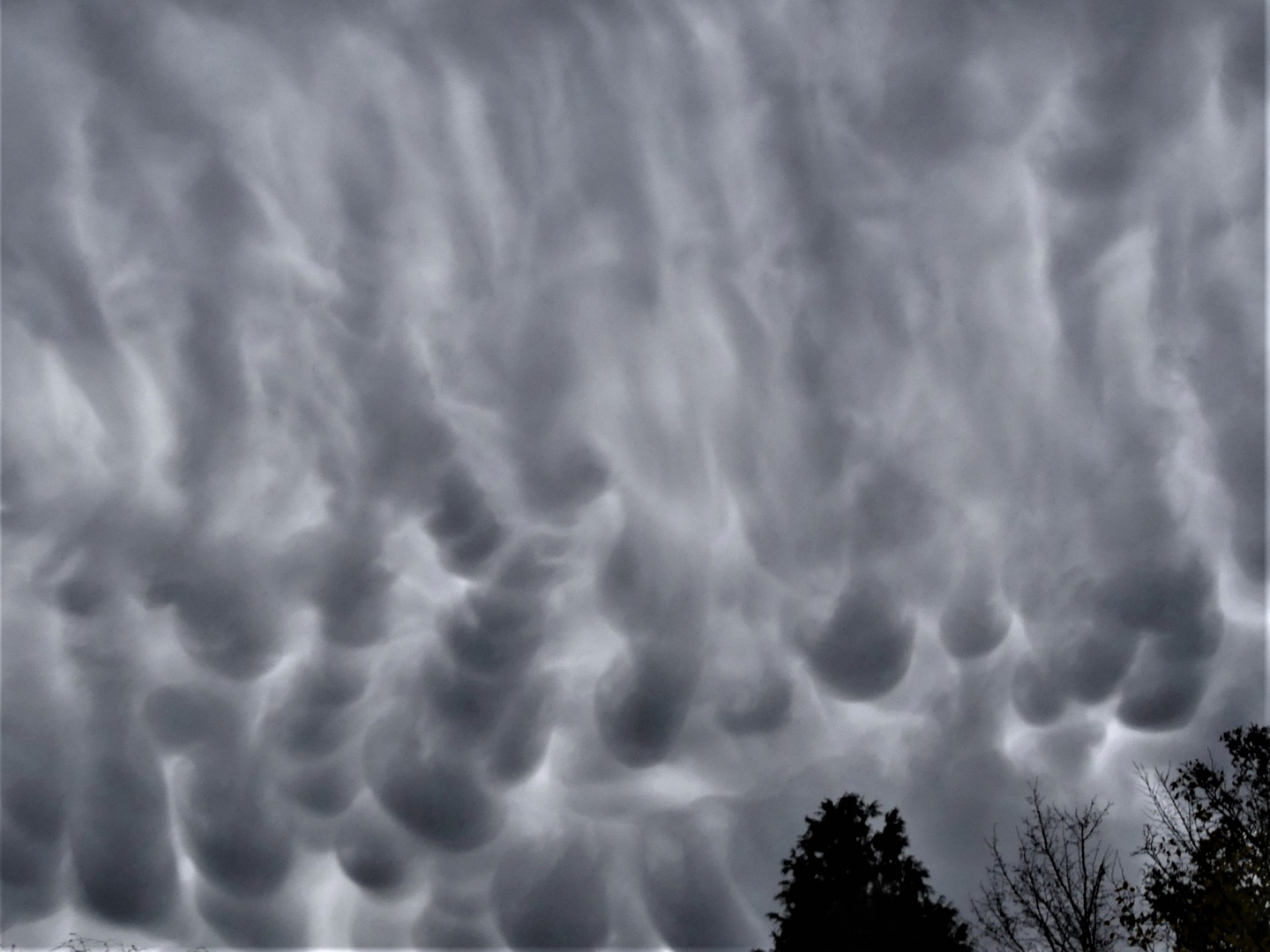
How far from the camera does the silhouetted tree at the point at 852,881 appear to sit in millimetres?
33728

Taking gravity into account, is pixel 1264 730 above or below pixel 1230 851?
above

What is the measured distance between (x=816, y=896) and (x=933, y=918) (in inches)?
185

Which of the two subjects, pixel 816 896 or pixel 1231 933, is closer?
pixel 1231 933

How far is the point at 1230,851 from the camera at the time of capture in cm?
3017

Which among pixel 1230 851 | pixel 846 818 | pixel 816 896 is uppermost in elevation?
pixel 846 818

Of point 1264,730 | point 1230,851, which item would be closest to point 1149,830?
point 1230,851

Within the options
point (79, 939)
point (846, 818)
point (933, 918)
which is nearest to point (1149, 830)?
point (933, 918)

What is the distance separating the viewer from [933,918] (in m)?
34.7

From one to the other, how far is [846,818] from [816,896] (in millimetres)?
3590

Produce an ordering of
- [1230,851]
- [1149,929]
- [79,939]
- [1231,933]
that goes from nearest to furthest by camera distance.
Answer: [79,939]
[1231,933]
[1230,851]
[1149,929]

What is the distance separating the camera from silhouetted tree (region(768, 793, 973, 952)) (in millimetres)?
33728

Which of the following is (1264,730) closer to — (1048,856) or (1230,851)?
(1230,851)

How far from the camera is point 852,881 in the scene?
36.7 m

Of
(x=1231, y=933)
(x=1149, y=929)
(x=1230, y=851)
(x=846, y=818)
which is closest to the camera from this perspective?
(x=1231, y=933)
